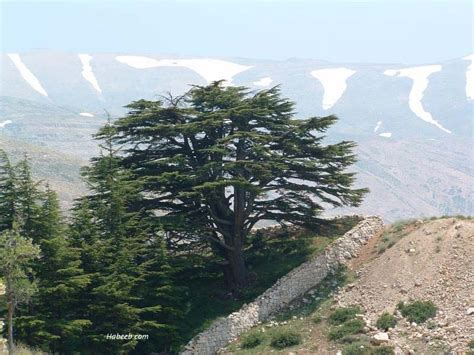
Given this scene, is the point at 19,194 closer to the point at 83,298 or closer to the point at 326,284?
the point at 83,298

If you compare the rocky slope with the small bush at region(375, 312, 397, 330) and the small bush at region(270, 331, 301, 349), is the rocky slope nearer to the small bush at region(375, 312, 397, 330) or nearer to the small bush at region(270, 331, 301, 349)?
the small bush at region(375, 312, 397, 330)

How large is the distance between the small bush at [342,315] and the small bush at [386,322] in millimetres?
1482

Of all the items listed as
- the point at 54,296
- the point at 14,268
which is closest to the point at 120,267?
the point at 54,296

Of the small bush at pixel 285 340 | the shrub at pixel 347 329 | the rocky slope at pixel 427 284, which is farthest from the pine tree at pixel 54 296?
the rocky slope at pixel 427 284

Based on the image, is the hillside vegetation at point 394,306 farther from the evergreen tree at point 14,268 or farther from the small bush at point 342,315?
the evergreen tree at point 14,268

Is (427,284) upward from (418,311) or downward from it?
upward

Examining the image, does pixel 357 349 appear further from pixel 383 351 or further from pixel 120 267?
pixel 120 267

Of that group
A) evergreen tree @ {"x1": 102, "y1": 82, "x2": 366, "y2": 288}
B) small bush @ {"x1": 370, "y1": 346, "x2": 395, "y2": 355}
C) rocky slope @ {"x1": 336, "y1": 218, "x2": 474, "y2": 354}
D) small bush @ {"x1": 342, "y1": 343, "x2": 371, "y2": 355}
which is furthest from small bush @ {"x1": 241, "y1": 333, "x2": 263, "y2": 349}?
small bush @ {"x1": 370, "y1": 346, "x2": 395, "y2": 355}

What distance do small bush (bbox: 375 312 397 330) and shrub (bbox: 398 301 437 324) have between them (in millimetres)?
588

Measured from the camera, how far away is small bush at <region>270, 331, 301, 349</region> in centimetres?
2825

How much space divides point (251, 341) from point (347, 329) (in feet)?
15.0

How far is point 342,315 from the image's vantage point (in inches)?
1161

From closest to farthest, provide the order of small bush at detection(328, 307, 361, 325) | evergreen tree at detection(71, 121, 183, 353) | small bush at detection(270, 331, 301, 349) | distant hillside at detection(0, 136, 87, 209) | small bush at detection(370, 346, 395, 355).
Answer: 1. small bush at detection(370, 346, 395, 355)
2. small bush at detection(270, 331, 301, 349)
3. evergreen tree at detection(71, 121, 183, 353)
4. small bush at detection(328, 307, 361, 325)
5. distant hillside at detection(0, 136, 87, 209)

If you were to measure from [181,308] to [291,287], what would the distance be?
232 inches
